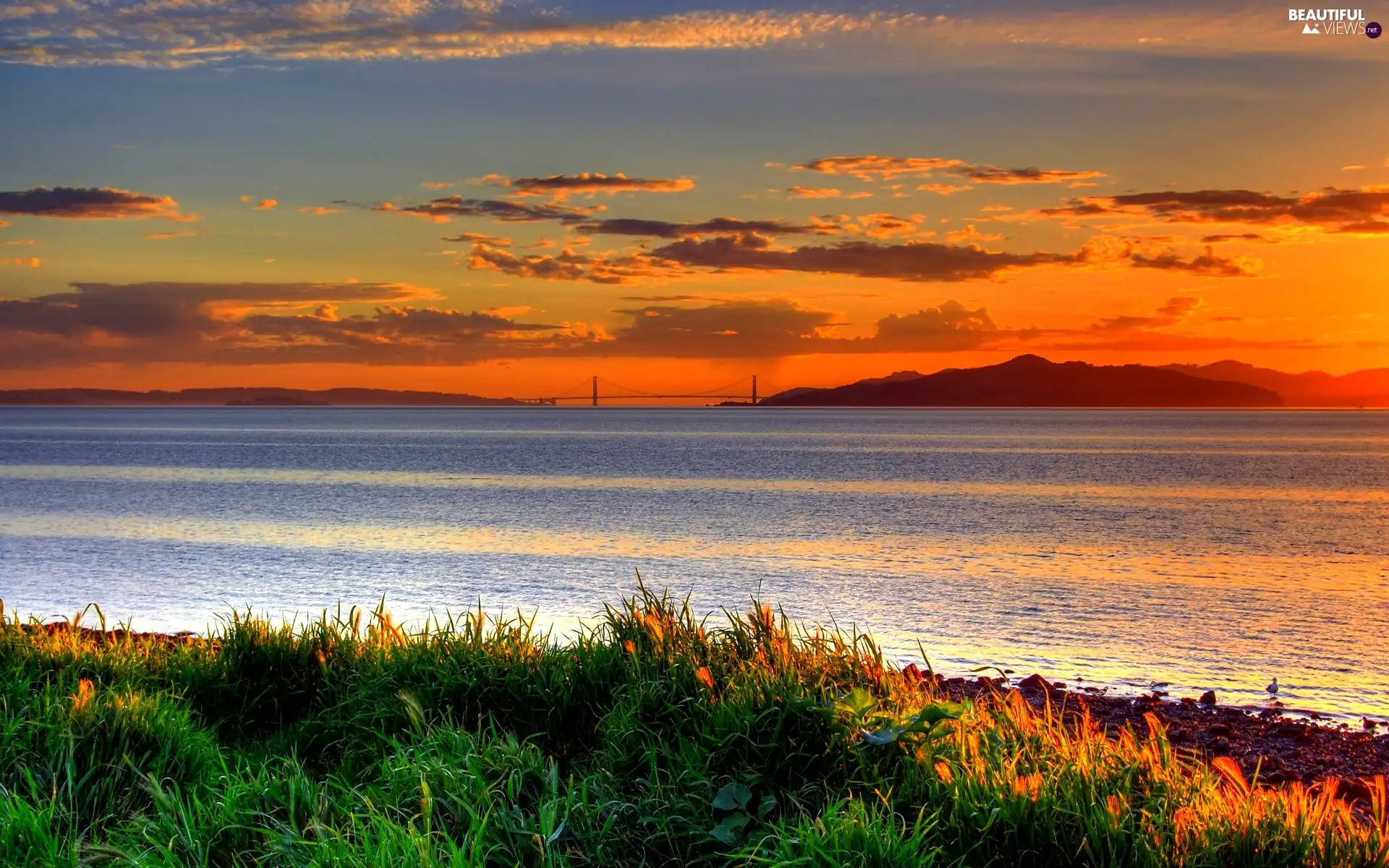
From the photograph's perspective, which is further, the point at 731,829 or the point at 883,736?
the point at 883,736

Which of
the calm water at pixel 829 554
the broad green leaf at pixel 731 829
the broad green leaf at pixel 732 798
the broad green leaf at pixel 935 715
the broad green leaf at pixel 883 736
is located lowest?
Result: the calm water at pixel 829 554

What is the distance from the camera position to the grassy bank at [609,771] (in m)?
5.83

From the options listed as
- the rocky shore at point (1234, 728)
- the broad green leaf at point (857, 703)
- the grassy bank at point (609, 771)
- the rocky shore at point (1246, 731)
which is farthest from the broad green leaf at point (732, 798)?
the rocky shore at point (1246, 731)

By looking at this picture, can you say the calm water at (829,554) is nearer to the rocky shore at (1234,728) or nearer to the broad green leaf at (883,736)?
the rocky shore at (1234,728)

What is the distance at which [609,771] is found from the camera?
711 cm

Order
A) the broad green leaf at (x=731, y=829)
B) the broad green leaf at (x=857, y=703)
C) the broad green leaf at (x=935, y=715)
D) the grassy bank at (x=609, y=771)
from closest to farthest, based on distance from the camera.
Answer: the grassy bank at (x=609, y=771)
the broad green leaf at (x=731, y=829)
the broad green leaf at (x=935, y=715)
the broad green leaf at (x=857, y=703)

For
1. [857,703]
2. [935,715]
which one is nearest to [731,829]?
[857,703]

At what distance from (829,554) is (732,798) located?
25072mm

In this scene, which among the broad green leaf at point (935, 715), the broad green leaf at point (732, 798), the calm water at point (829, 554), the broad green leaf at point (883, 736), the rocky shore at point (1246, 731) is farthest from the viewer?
the calm water at point (829, 554)

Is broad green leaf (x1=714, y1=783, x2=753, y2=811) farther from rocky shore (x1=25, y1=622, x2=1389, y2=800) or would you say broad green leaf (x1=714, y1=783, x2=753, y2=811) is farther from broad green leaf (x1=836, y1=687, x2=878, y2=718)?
rocky shore (x1=25, y1=622, x2=1389, y2=800)

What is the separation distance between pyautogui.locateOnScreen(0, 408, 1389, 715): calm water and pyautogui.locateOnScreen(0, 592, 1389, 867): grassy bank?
304 inches

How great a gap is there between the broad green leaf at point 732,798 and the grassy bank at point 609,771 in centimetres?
2

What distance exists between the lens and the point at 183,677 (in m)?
9.70

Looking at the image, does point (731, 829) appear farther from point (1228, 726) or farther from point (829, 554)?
point (829, 554)
